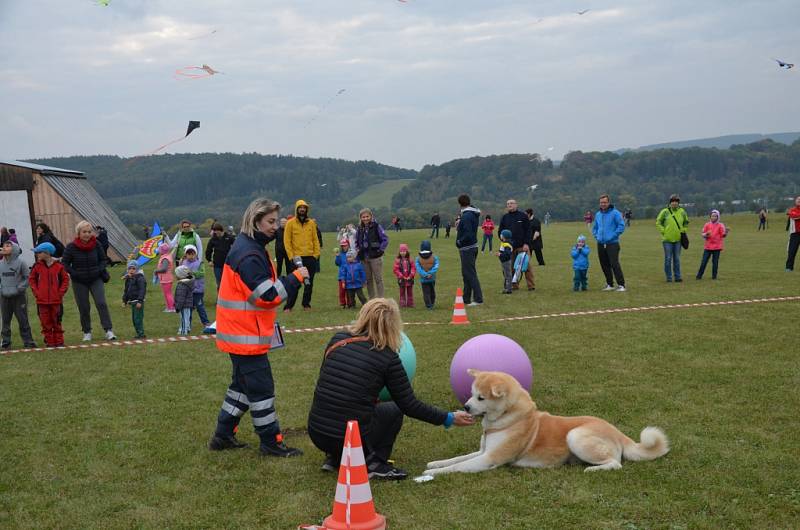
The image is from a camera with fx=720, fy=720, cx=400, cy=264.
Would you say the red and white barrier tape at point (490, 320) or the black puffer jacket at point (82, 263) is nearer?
the black puffer jacket at point (82, 263)

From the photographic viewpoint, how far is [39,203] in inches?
1204

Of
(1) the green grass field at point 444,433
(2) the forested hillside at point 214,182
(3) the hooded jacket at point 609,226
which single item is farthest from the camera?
(2) the forested hillside at point 214,182

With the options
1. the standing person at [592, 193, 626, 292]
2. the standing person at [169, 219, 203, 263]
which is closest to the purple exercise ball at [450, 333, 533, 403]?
the standing person at [592, 193, 626, 292]

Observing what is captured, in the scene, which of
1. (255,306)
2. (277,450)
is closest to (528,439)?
(277,450)

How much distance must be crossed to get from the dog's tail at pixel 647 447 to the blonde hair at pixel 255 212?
12.2 feet

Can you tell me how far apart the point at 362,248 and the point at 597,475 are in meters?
10.7

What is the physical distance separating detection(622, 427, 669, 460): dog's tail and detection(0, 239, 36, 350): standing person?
36.5ft

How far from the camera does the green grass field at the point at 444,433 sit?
17.4 ft

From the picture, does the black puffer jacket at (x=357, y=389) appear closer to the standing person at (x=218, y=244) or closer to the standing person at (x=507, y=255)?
the standing person at (x=218, y=244)

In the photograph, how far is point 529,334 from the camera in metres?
12.3

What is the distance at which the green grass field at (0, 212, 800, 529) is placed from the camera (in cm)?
529

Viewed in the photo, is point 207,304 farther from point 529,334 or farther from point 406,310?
point 529,334

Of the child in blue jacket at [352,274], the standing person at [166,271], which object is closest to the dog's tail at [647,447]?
the child in blue jacket at [352,274]

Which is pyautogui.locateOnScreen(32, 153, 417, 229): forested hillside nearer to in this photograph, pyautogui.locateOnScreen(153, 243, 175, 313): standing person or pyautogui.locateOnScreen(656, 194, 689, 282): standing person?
pyautogui.locateOnScreen(153, 243, 175, 313): standing person
